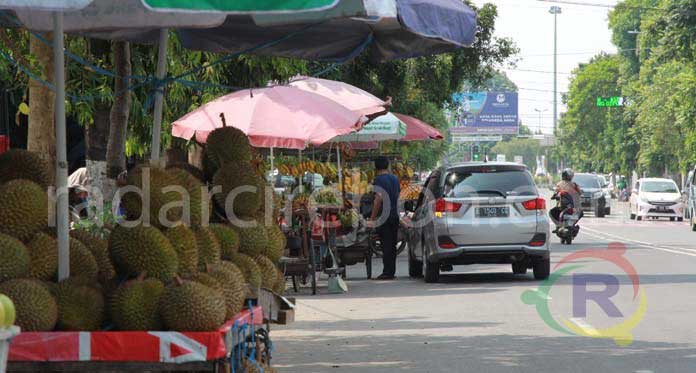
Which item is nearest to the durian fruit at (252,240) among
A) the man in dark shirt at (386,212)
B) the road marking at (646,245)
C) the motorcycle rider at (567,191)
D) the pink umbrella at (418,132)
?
the man in dark shirt at (386,212)

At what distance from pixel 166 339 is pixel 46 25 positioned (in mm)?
3844

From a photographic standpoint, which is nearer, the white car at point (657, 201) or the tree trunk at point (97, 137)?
the tree trunk at point (97, 137)

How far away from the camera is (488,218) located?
55.9 feet

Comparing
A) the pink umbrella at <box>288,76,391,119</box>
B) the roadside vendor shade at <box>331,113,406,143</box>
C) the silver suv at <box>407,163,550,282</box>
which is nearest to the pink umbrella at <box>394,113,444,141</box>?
the roadside vendor shade at <box>331,113,406,143</box>

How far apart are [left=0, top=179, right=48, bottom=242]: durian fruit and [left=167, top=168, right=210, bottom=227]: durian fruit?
2.74ft

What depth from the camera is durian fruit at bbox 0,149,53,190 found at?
21.7 ft

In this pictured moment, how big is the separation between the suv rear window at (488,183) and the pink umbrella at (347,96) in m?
1.51

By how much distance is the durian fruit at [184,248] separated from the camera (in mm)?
6398

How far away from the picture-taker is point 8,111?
2020 centimetres

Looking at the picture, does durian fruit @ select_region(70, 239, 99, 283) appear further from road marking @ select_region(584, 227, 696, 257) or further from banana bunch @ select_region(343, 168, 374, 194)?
road marking @ select_region(584, 227, 696, 257)

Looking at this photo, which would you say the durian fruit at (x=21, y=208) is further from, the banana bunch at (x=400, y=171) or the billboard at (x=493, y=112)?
the billboard at (x=493, y=112)

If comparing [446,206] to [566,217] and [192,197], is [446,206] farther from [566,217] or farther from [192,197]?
[566,217]

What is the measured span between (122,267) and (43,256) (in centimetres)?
41

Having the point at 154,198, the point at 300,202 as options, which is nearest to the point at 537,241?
the point at 300,202
